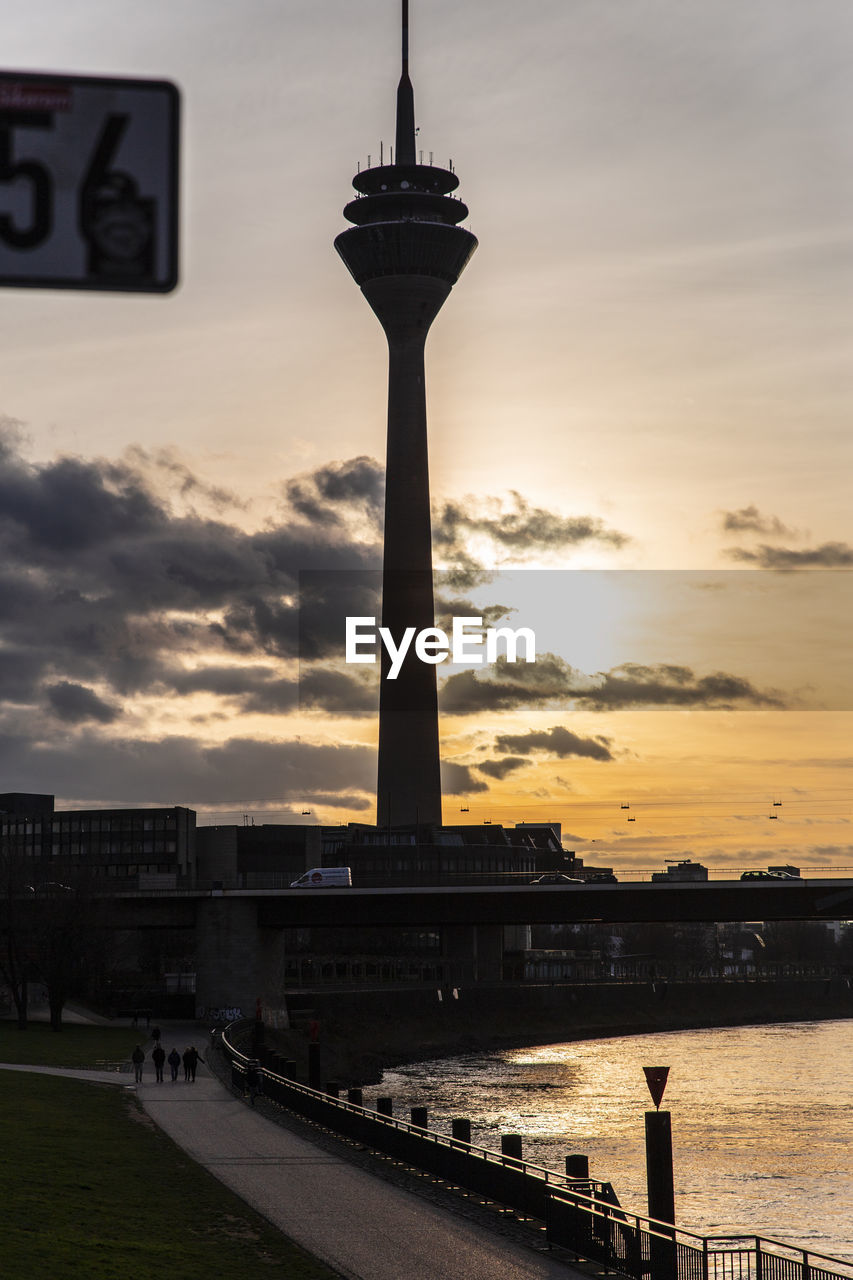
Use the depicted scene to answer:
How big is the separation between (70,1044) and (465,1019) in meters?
75.3

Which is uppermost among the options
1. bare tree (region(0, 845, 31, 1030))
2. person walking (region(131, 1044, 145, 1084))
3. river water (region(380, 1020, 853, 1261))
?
bare tree (region(0, 845, 31, 1030))

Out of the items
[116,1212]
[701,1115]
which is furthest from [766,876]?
[116,1212]

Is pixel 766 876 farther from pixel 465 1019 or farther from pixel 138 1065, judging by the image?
pixel 138 1065

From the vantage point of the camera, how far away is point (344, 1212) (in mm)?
39062

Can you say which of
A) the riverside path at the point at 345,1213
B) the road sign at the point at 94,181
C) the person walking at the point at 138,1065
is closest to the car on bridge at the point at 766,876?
the person walking at the point at 138,1065

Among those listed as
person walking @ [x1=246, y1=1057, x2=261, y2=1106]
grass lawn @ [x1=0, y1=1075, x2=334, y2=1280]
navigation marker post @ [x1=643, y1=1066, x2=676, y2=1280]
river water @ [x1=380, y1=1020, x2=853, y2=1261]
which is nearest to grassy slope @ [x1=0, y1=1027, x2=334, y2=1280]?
grass lawn @ [x1=0, y1=1075, x2=334, y2=1280]

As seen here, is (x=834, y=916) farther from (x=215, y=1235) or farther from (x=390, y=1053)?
(x=215, y=1235)

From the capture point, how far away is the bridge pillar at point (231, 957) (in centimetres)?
12231

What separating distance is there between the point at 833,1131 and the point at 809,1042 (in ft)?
256

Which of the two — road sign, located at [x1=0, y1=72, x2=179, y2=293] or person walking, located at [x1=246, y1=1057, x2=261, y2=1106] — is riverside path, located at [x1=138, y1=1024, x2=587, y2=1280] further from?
road sign, located at [x1=0, y1=72, x2=179, y2=293]

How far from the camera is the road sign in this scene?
6289 millimetres

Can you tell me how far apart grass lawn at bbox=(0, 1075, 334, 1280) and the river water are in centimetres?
2196

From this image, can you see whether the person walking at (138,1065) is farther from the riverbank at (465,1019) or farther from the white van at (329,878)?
the white van at (329,878)

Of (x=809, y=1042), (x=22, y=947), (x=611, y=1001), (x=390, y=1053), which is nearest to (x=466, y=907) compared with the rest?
(x=390, y=1053)
